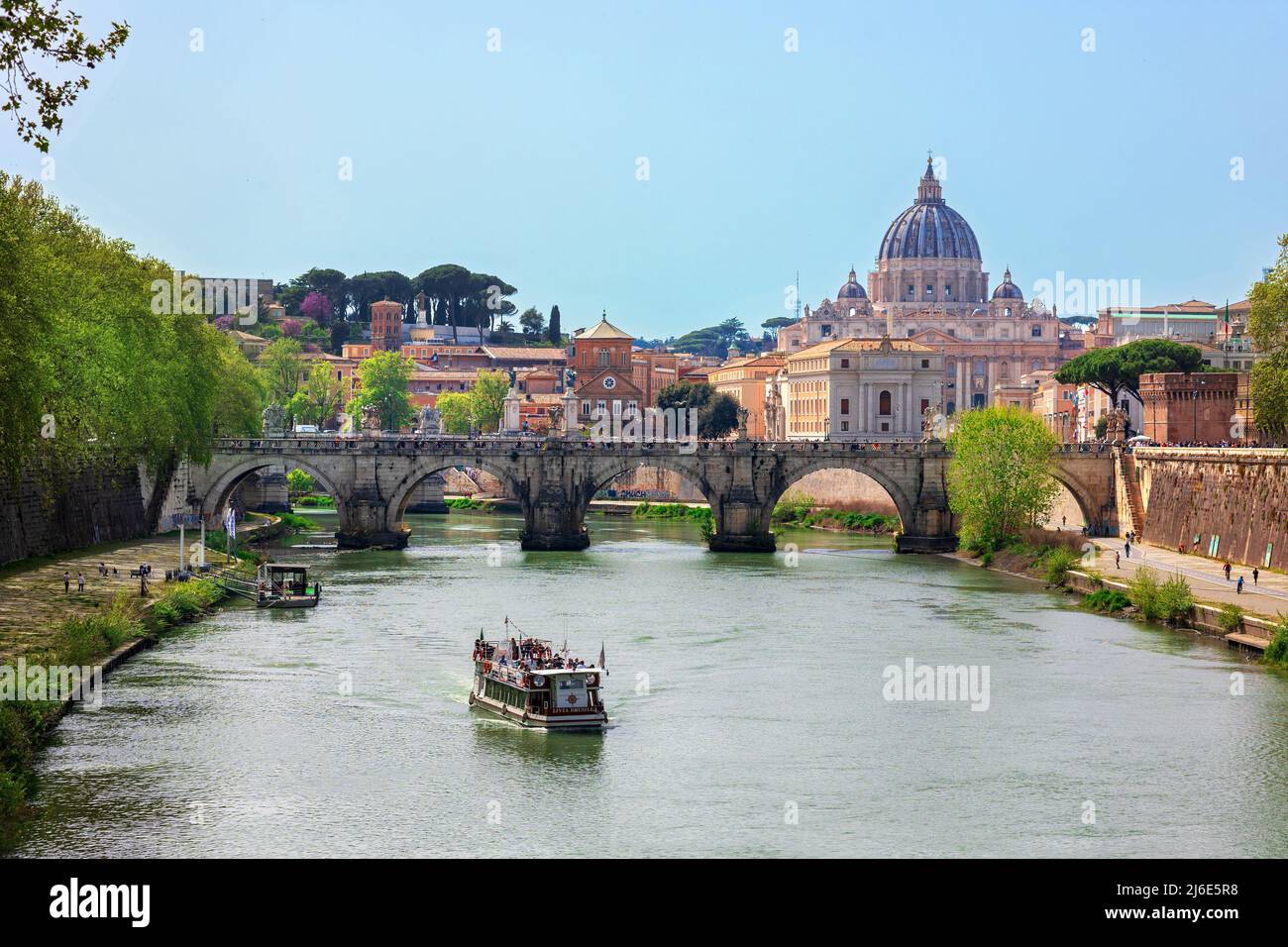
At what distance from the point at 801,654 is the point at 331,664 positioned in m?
11.3

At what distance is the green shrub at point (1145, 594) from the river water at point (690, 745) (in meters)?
1.37

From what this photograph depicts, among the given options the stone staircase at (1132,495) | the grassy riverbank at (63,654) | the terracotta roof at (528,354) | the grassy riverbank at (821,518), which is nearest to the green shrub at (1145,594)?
the stone staircase at (1132,495)

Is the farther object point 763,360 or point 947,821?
point 763,360

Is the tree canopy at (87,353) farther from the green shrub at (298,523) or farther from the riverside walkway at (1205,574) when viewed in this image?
the riverside walkway at (1205,574)

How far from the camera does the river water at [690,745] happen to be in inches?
1141

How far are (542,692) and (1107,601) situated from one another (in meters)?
23.5

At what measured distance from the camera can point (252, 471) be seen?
262ft

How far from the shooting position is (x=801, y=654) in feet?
151

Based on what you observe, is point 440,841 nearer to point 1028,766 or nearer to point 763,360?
point 1028,766

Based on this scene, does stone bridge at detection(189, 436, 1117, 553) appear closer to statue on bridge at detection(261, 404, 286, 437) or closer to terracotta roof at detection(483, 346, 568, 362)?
statue on bridge at detection(261, 404, 286, 437)

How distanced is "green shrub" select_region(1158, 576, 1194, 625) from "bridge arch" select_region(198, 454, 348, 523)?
1541 inches

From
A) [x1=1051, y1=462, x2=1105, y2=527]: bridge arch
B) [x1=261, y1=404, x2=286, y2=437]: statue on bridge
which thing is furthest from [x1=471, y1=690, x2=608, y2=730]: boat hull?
[x1=261, y1=404, x2=286, y2=437]: statue on bridge
